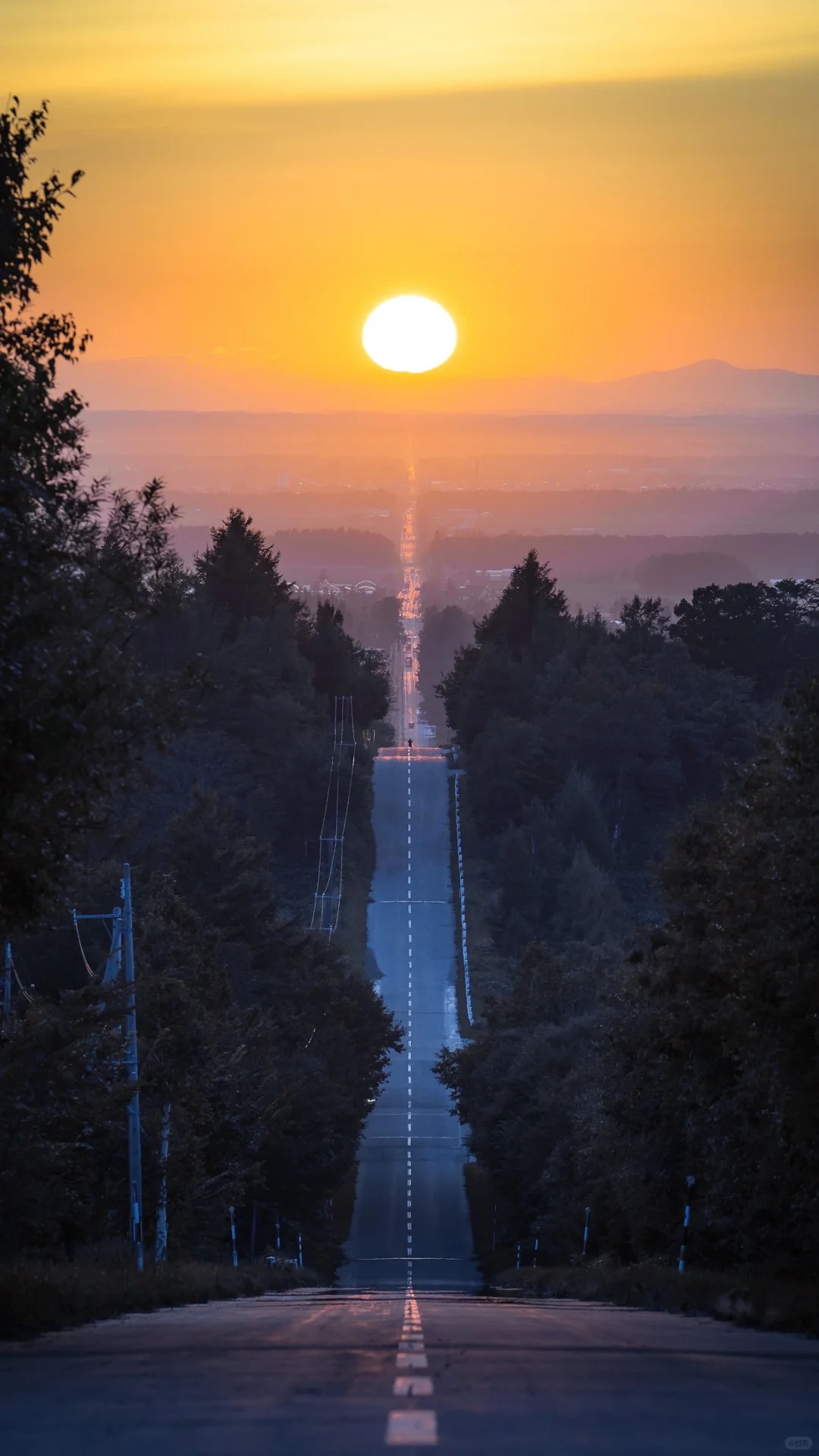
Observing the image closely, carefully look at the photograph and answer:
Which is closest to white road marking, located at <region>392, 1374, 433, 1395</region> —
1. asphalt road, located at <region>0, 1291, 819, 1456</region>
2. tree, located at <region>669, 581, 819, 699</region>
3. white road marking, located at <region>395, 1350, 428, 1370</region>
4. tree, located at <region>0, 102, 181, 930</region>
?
asphalt road, located at <region>0, 1291, 819, 1456</region>

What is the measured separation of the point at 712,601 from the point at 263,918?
6954 centimetres

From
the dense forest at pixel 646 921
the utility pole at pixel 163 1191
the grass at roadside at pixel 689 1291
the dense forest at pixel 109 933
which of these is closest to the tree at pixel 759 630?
the dense forest at pixel 646 921

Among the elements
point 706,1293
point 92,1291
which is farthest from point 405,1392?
point 706,1293

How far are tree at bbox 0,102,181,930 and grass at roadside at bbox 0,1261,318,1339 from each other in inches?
126

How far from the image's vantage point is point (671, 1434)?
6758 millimetres

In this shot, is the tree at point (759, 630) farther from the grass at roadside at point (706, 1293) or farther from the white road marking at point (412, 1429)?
the white road marking at point (412, 1429)

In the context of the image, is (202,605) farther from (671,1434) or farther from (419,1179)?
(671,1434)

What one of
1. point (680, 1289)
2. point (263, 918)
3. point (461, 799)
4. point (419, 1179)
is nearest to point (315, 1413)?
point (680, 1289)

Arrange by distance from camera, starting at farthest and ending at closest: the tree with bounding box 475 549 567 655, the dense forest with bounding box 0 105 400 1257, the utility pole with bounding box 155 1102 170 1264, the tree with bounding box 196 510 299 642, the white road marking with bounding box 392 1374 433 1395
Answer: the tree with bounding box 475 549 567 655 → the tree with bounding box 196 510 299 642 → the utility pole with bounding box 155 1102 170 1264 → the dense forest with bounding box 0 105 400 1257 → the white road marking with bounding box 392 1374 433 1395

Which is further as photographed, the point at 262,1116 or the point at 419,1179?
the point at 419,1179

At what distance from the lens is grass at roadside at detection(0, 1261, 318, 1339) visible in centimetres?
1298

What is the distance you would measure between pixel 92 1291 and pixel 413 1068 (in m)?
58.2

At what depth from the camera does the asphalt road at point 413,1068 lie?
1897 inches

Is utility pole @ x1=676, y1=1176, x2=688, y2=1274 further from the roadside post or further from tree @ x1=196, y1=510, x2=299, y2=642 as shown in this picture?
tree @ x1=196, y1=510, x2=299, y2=642
